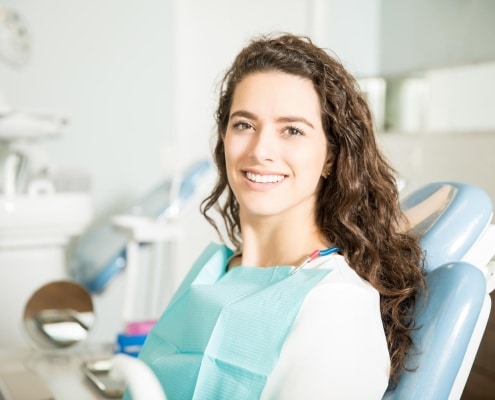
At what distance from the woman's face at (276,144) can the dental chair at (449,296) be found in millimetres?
238

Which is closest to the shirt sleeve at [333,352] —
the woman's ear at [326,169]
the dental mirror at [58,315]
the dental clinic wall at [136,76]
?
the woman's ear at [326,169]

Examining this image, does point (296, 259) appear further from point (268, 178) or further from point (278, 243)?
point (268, 178)

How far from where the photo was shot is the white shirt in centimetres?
94

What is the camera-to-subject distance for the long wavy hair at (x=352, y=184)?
116 centimetres

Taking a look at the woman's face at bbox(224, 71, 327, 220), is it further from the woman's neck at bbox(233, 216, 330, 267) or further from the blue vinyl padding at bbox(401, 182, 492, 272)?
the blue vinyl padding at bbox(401, 182, 492, 272)

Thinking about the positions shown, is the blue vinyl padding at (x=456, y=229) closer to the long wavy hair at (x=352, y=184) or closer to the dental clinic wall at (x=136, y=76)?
the long wavy hair at (x=352, y=184)

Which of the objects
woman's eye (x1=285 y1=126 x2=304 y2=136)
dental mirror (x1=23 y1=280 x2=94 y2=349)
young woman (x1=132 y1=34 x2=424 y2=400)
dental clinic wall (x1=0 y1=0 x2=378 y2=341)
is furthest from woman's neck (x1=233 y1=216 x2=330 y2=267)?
dental clinic wall (x1=0 y1=0 x2=378 y2=341)

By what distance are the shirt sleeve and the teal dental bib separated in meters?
0.02

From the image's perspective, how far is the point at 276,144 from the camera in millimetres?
1167

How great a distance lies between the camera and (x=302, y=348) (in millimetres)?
964

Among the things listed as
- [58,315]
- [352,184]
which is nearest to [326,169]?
[352,184]

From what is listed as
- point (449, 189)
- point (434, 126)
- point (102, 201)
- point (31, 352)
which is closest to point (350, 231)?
point (449, 189)

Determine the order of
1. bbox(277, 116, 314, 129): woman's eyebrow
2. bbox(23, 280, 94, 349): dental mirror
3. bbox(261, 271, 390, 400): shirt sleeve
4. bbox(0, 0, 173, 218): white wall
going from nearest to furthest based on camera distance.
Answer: bbox(261, 271, 390, 400): shirt sleeve
bbox(277, 116, 314, 129): woman's eyebrow
bbox(23, 280, 94, 349): dental mirror
bbox(0, 0, 173, 218): white wall

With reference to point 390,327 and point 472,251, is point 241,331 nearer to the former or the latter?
point 390,327
